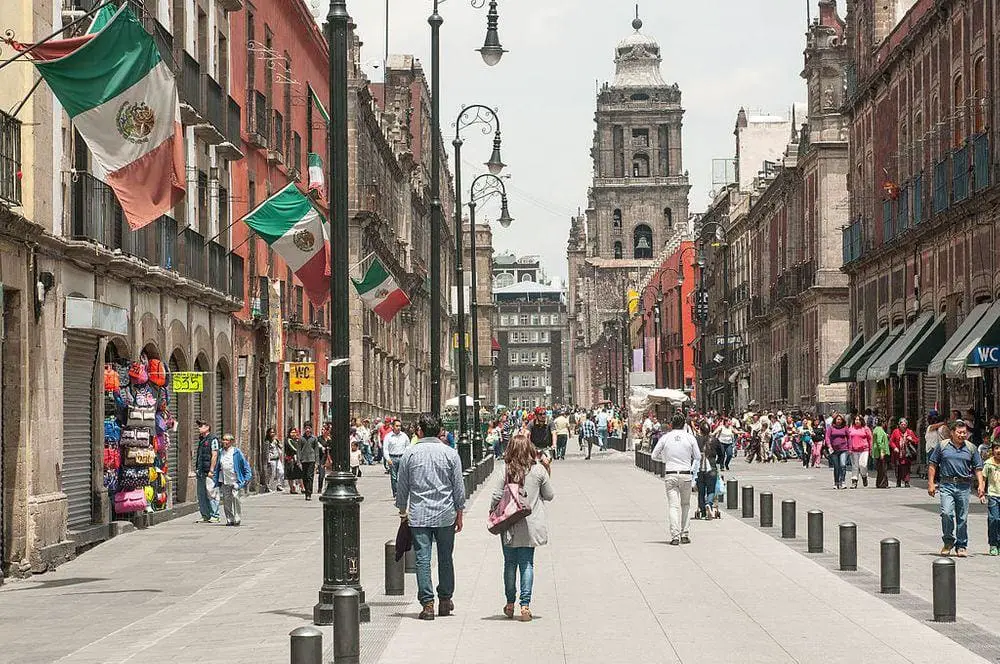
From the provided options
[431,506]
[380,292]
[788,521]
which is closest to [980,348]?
[788,521]

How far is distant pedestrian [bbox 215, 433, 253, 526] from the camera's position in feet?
86.8

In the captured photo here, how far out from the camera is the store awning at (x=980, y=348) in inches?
1207

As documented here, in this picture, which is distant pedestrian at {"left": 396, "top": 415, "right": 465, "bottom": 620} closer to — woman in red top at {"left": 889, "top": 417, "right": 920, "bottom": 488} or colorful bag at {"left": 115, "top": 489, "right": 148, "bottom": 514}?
colorful bag at {"left": 115, "top": 489, "right": 148, "bottom": 514}

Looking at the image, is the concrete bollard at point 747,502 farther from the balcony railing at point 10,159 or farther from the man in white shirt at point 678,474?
the balcony railing at point 10,159

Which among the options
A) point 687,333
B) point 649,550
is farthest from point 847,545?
point 687,333

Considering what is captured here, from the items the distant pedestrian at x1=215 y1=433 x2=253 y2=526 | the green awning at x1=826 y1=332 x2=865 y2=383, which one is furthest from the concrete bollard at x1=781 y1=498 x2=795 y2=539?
the green awning at x1=826 y1=332 x2=865 y2=383

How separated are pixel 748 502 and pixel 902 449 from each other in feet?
32.8

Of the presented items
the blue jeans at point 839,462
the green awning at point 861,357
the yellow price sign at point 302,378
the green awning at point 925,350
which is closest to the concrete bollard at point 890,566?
Result: the blue jeans at point 839,462

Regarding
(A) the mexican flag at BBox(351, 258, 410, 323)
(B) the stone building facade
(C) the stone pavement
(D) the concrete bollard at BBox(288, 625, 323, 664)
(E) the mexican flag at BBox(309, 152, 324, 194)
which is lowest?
(C) the stone pavement

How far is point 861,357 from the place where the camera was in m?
44.5

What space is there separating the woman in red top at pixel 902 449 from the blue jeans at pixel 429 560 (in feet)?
74.4

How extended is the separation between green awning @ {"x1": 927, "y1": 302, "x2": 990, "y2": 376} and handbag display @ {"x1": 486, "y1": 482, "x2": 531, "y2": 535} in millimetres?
20408

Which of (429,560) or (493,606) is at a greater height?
(429,560)

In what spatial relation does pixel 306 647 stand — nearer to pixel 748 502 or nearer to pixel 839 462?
pixel 748 502
